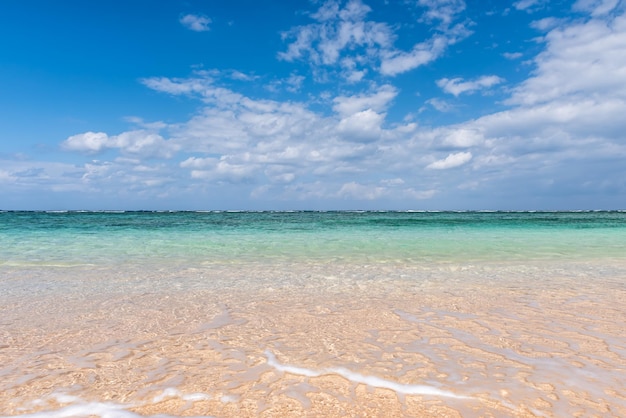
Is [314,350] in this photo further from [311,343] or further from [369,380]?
[369,380]

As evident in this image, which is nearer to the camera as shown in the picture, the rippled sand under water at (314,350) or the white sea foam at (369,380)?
the rippled sand under water at (314,350)

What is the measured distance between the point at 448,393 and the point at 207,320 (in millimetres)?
3676

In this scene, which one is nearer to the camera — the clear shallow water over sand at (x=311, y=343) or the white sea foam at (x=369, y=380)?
the clear shallow water over sand at (x=311, y=343)

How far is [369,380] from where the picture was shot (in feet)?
12.6

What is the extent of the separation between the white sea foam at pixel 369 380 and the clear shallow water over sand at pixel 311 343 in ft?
0.06

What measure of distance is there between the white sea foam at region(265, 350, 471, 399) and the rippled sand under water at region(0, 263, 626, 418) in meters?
0.02

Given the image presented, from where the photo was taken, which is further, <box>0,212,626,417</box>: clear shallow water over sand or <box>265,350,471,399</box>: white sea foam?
<box>265,350,471,399</box>: white sea foam

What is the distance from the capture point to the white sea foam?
356 centimetres

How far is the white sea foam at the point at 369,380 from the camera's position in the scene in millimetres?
3564

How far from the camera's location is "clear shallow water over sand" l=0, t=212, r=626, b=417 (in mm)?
3418

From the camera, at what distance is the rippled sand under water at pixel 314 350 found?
11.1 feet

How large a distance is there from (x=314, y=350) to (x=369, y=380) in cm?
97

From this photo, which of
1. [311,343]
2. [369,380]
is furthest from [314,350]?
[369,380]

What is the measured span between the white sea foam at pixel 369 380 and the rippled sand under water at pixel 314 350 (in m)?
0.02
